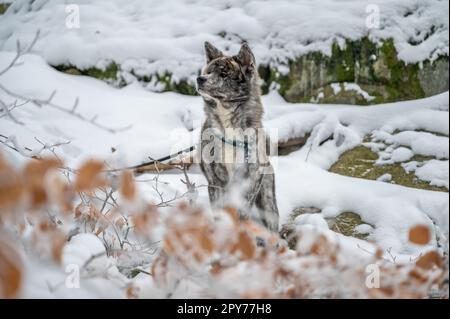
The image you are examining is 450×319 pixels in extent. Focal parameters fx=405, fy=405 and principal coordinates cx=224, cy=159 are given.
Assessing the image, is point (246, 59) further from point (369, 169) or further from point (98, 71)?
point (98, 71)

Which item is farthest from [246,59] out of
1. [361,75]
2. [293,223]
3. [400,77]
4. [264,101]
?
[400,77]

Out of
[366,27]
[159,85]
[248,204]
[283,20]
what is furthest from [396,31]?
[248,204]

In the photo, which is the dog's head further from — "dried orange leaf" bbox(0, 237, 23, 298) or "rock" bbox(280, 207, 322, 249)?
"dried orange leaf" bbox(0, 237, 23, 298)

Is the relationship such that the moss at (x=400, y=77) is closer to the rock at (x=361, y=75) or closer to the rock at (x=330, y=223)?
the rock at (x=361, y=75)

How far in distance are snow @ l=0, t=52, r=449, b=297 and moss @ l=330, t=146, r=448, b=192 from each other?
109 mm

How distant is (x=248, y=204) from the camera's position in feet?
12.5

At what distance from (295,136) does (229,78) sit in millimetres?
2670

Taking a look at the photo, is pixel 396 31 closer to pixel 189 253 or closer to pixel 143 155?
pixel 143 155

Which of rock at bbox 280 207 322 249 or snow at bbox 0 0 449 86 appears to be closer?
rock at bbox 280 207 322 249

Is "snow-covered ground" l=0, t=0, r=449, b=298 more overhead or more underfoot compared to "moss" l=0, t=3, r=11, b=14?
more underfoot

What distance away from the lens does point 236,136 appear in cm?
403

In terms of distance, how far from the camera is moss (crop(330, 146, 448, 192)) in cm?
499

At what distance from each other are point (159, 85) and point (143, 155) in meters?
2.33

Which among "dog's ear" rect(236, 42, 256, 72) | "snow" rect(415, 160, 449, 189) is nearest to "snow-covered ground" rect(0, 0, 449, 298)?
"snow" rect(415, 160, 449, 189)
